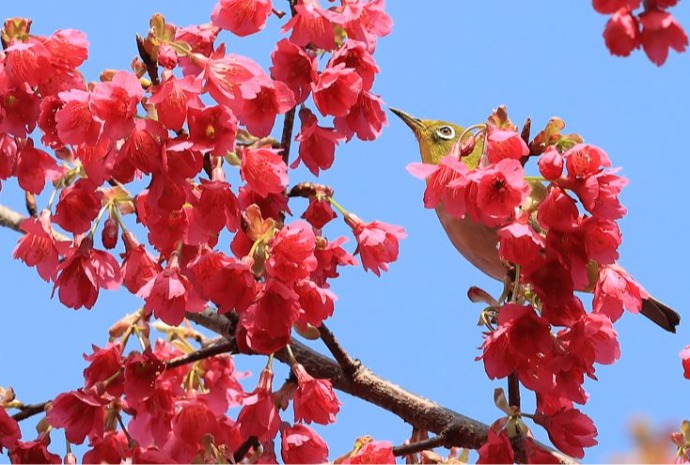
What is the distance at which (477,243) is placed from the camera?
3.54m

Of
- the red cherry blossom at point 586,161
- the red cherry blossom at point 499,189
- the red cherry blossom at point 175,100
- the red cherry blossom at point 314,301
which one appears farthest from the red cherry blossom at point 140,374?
the red cherry blossom at point 586,161

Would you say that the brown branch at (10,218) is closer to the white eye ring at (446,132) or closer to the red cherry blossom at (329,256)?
the white eye ring at (446,132)

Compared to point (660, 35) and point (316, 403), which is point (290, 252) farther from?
point (660, 35)

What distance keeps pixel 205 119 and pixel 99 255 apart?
0.60 meters

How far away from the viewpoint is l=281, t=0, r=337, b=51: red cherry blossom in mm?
2730

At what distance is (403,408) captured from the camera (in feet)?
10.5

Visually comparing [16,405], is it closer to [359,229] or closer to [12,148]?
[12,148]

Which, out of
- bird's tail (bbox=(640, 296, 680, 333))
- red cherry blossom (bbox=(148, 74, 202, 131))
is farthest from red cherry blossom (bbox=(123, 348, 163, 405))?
bird's tail (bbox=(640, 296, 680, 333))

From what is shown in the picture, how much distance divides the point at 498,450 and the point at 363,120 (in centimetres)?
92

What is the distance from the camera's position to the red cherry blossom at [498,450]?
8.89ft

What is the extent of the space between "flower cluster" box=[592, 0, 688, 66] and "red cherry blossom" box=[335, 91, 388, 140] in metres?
1.28

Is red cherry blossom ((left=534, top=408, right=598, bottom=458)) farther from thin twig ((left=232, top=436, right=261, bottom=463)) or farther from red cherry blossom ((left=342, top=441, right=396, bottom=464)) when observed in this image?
thin twig ((left=232, top=436, right=261, bottom=463))

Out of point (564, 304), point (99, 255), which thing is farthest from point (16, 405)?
point (564, 304)

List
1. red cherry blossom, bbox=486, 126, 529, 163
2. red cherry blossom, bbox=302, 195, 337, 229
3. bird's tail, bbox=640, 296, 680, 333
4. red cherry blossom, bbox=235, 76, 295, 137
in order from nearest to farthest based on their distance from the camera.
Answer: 1. red cherry blossom, bbox=486, 126, 529, 163
2. red cherry blossom, bbox=235, 76, 295, 137
3. red cherry blossom, bbox=302, 195, 337, 229
4. bird's tail, bbox=640, 296, 680, 333
